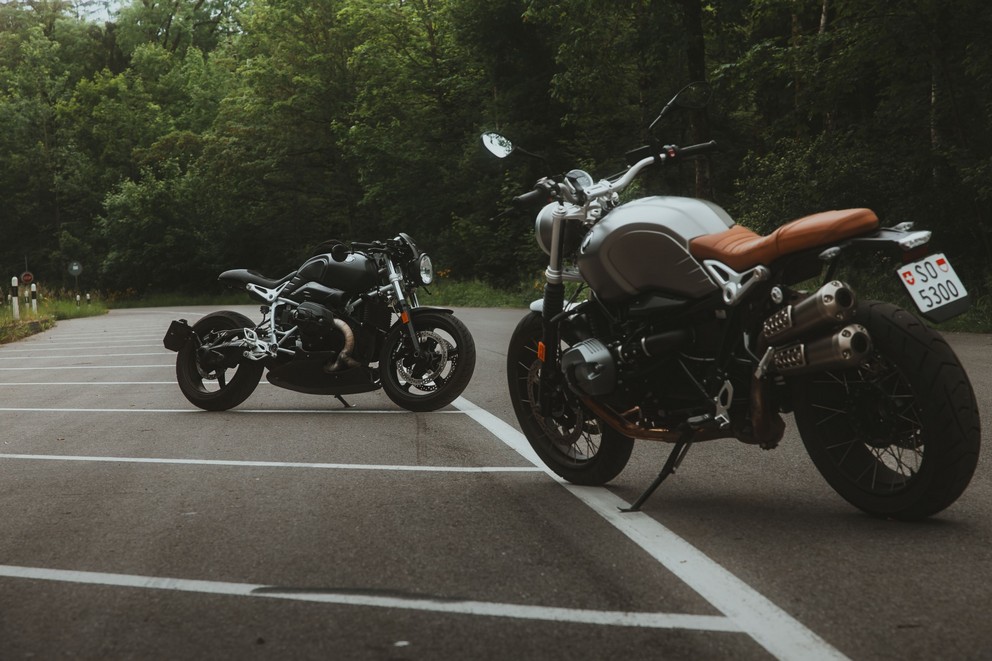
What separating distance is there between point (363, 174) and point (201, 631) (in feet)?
140

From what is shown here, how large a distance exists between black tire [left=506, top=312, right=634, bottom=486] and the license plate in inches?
61.1

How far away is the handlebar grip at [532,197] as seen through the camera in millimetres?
4906

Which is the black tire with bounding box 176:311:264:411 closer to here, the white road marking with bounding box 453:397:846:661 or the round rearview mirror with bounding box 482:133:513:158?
the round rearview mirror with bounding box 482:133:513:158

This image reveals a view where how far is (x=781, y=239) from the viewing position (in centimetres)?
390

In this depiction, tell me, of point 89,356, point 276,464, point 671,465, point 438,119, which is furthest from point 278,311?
point 438,119

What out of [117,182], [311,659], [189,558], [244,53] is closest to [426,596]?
[311,659]

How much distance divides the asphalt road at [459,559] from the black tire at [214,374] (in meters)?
1.93

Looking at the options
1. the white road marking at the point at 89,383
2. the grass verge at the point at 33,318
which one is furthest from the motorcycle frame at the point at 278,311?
the grass verge at the point at 33,318

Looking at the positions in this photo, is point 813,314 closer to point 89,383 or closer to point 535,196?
point 535,196

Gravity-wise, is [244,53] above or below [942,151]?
above

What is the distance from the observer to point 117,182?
64812 millimetres

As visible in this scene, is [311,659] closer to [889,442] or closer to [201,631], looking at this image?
[201,631]

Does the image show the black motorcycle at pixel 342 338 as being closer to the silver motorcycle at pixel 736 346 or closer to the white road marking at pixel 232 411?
the white road marking at pixel 232 411

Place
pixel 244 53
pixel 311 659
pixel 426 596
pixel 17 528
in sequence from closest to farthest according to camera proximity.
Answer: pixel 311 659
pixel 426 596
pixel 17 528
pixel 244 53
